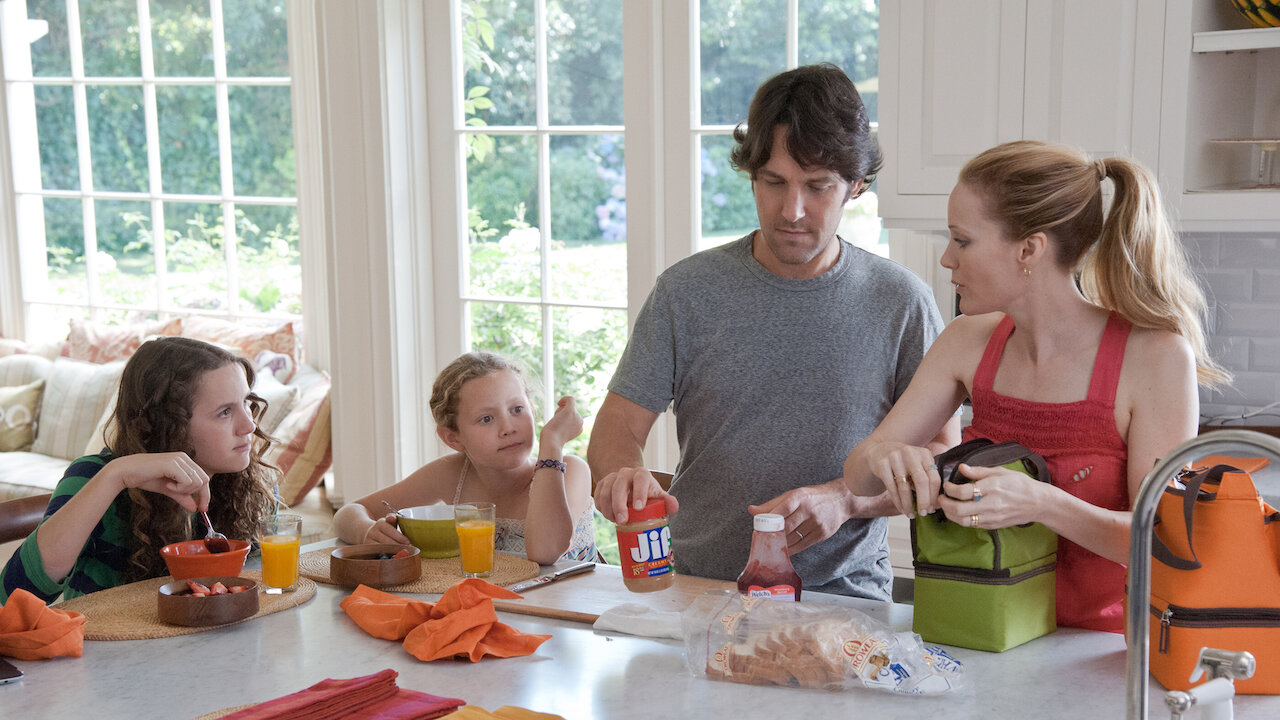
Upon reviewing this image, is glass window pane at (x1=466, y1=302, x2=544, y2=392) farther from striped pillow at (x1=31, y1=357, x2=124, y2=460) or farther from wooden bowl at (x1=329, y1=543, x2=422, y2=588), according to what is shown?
wooden bowl at (x1=329, y1=543, x2=422, y2=588)

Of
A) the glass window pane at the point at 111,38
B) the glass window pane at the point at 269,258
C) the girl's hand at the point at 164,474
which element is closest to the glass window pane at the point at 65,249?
the glass window pane at the point at 111,38

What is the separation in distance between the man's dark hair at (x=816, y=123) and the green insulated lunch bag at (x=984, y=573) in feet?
2.01

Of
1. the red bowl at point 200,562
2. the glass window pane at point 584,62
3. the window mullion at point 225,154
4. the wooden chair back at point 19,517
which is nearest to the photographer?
the red bowl at point 200,562

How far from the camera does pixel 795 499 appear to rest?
170 cm

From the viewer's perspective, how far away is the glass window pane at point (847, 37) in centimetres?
303

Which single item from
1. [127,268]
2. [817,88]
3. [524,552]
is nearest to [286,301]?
[127,268]

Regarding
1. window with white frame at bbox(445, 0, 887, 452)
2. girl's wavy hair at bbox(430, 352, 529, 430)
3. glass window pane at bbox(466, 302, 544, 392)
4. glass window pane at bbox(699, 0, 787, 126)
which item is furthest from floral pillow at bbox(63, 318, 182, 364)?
girl's wavy hair at bbox(430, 352, 529, 430)

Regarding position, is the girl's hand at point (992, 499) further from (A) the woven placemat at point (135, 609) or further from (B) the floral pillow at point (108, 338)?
(B) the floral pillow at point (108, 338)

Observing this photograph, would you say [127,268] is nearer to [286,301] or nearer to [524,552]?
[286,301]

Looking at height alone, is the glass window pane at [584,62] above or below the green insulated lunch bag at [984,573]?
above

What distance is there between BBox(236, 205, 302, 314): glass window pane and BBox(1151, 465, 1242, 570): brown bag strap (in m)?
3.57

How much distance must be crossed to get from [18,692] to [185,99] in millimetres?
3568

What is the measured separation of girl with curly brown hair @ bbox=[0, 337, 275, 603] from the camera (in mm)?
1692

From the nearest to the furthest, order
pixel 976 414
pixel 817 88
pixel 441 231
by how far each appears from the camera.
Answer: pixel 976 414
pixel 817 88
pixel 441 231
